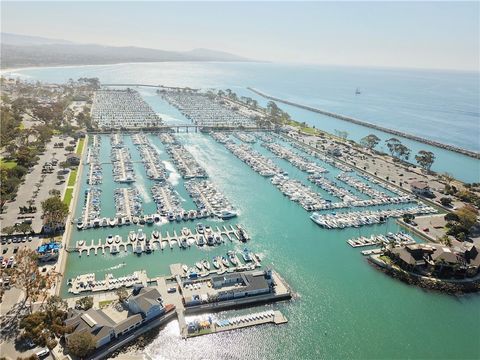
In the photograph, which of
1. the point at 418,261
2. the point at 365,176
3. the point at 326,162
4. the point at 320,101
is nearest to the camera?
the point at 418,261

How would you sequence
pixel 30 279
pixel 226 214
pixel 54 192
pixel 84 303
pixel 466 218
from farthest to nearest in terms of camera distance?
pixel 54 192 < pixel 226 214 < pixel 466 218 < pixel 30 279 < pixel 84 303

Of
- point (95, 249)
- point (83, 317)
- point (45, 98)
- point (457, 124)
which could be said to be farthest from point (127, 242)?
point (457, 124)

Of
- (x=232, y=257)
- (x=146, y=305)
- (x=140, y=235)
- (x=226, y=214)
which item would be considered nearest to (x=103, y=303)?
(x=146, y=305)

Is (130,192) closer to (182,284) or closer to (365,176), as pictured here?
(182,284)

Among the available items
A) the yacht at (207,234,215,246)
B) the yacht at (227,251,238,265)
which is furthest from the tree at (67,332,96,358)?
the yacht at (207,234,215,246)

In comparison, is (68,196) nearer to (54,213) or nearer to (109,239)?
(54,213)

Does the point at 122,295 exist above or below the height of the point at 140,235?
above

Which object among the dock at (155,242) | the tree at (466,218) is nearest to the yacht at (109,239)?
the dock at (155,242)
